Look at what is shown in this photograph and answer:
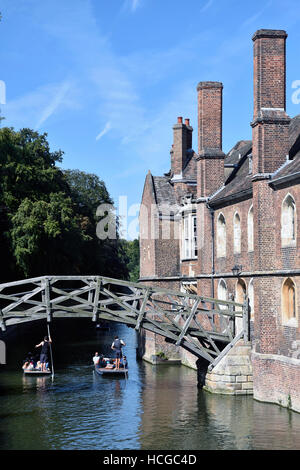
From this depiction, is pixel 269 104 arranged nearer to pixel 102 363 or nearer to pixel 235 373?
pixel 235 373

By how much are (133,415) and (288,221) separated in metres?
8.57

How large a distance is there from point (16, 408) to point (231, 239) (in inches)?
442

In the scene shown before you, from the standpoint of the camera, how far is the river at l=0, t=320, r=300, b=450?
58.7 ft

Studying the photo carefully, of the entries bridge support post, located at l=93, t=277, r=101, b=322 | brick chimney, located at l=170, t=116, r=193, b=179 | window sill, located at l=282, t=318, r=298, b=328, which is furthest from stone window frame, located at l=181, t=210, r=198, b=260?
window sill, located at l=282, t=318, r=298, b=328

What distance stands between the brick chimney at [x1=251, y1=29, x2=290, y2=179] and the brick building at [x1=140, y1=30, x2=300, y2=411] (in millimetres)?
37

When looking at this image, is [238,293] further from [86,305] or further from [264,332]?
[86,305]

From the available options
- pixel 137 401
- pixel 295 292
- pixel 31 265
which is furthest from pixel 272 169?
pixel 31 265

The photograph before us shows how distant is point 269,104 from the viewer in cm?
2345

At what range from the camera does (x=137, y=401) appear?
78.4ft

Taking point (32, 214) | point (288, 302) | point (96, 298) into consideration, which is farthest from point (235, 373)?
point (32, 214)

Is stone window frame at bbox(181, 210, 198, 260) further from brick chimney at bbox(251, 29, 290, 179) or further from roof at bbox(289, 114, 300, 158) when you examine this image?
brick chimney at bbox(251, 29, 290, 179)

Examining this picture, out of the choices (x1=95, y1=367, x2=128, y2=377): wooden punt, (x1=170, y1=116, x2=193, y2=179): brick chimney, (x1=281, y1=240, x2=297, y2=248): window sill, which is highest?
(x1=170, y1=116, x2=193, y2=179): brick chimney

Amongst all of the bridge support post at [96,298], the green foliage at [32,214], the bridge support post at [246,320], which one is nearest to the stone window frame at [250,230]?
the bridge support post at [246,320]
